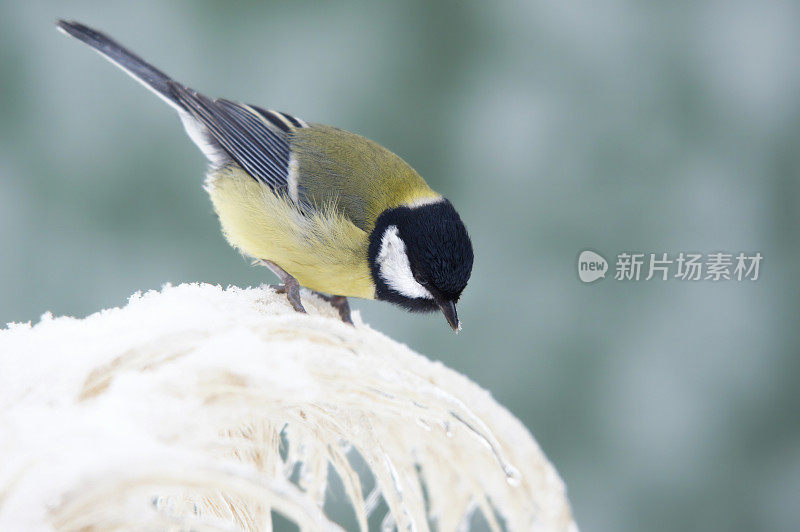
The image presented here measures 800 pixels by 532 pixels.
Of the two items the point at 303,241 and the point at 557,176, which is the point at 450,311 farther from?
the point at 557,176

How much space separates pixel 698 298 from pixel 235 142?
108 centimetres

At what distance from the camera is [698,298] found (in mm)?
1688

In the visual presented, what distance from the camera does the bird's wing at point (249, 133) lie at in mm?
1138

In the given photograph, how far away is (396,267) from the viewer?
1019 mm

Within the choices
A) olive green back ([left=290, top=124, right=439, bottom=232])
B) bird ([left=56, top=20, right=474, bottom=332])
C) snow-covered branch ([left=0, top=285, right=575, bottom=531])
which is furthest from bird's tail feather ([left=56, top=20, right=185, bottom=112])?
snow-covered branch ([left=0, top=285, right=575, bottom=531])

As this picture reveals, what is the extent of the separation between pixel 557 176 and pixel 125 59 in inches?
36.3

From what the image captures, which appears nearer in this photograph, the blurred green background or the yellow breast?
the yellow breast

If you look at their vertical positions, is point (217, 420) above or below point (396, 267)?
below

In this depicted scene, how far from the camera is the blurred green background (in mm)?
1592

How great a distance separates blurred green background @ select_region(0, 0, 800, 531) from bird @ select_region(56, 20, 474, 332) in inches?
16.9

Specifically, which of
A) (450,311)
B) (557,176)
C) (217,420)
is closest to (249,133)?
(450,311)

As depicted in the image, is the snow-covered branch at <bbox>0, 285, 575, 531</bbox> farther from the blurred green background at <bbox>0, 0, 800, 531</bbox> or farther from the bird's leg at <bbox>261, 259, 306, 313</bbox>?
the blurred green background at <bbox>0, 0, 800, 531</bbox>

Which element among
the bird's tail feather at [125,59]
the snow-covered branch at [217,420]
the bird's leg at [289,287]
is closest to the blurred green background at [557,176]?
the bird's tail feather at [125,59]

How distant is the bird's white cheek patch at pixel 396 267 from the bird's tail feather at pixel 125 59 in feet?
1.38
